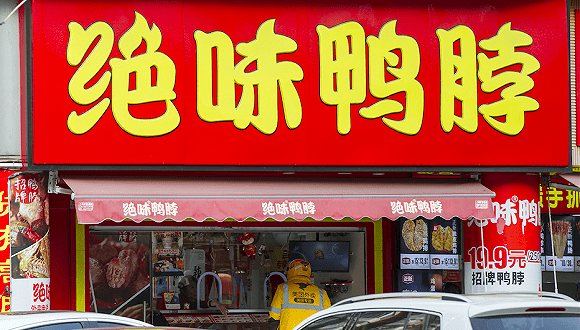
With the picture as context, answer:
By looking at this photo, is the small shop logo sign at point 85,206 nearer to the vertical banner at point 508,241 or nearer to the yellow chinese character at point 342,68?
the yellow chinese character at point 342,68

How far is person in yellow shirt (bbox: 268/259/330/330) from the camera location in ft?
29.4

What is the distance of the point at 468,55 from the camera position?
9.66 m

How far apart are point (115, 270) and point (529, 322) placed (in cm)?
780

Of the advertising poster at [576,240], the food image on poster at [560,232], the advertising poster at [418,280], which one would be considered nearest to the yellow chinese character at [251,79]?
the advertising poster at [418,280]

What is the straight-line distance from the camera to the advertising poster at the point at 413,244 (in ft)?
37.8

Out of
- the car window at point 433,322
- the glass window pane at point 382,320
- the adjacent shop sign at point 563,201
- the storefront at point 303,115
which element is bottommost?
the glass window pane at point 382,320

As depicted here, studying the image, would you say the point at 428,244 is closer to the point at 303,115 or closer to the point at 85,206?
the point at 303,115

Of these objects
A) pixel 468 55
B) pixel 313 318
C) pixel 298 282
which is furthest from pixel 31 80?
pixel 468 55

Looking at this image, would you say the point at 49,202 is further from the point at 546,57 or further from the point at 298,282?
the point at 546,57

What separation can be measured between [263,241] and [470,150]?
150 inches

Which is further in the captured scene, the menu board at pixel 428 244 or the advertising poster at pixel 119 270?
the menu board at pixel 428 244

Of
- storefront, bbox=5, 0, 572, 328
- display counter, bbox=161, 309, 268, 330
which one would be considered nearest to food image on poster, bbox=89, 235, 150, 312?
storefront, bbox=5, 0, 572, 328

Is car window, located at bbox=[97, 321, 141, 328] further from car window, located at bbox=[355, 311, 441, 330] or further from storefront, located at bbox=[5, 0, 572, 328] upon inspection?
car window, located at bbox=[355, 311, 441, 330]

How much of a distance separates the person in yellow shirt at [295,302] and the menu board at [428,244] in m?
2.63
